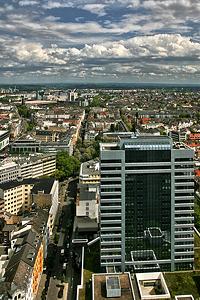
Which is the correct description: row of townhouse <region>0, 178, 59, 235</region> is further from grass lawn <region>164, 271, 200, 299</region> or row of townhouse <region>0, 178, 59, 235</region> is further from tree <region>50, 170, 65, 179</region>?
grass lawn <region>164, 271, 200, 299</region>

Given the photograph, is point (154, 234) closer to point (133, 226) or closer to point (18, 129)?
point (133, 226)

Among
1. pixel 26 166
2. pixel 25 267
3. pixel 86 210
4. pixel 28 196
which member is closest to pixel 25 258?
pixel 25 267

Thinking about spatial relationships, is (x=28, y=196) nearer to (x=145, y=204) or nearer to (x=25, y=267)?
(x=25, y=267)

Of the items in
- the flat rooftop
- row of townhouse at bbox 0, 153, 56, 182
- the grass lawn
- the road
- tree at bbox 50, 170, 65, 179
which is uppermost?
row of townhouse at bbox 0, 153, 56, 182

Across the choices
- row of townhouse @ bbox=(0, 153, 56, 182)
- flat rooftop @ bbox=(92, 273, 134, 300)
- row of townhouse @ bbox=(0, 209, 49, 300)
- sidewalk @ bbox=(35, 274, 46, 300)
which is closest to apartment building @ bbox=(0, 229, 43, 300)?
row of townhouse @ bbox=(0, 209, 49, 300)

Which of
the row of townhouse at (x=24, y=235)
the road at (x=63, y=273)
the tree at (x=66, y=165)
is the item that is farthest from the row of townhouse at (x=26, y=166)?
the road at (x=63, y=273)

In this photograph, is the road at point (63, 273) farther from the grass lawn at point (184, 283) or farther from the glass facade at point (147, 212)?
the grass lawn at point (184, 283)

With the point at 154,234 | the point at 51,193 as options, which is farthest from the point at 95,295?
the point at 51,193
